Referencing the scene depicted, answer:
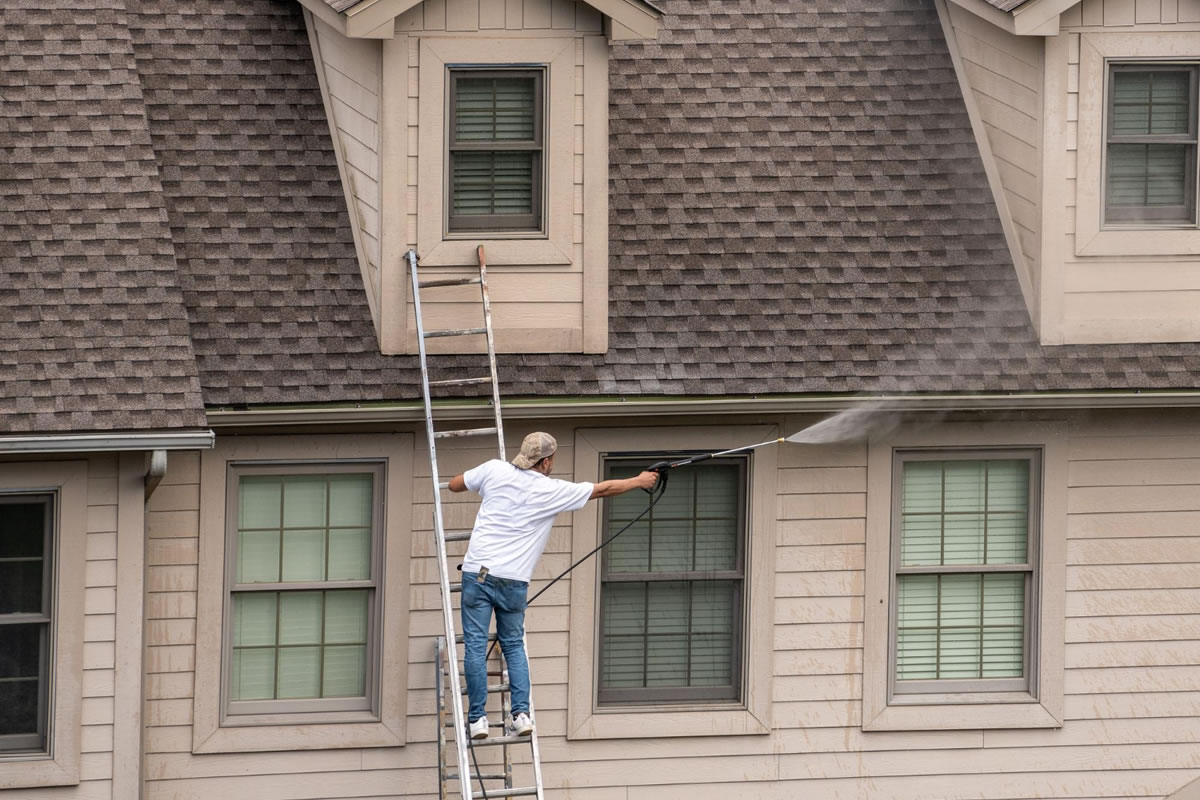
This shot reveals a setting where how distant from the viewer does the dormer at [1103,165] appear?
13.5 meters

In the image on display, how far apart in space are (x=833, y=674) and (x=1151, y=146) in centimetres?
444

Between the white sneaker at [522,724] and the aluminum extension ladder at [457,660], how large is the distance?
0.04m

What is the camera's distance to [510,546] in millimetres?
11414

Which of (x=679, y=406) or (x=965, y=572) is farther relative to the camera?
(x=965, y=572)

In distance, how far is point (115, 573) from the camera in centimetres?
1203

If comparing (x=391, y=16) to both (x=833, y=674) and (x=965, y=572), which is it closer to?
(x=833, y=674)

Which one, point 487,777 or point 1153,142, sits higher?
point 1153,142

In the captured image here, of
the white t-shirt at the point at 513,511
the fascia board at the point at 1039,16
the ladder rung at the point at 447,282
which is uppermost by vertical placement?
the fascia board at the point at 1039,16

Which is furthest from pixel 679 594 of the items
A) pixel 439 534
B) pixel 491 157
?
pixel 491 157

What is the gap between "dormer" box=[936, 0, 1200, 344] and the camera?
44.3 feet

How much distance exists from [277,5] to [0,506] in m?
4.29

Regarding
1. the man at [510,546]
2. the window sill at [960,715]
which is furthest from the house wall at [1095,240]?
the man at [510,546]

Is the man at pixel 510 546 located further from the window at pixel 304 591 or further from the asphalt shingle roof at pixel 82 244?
the asphalt shingle roof at pixel 82 244

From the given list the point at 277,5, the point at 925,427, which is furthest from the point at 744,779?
the point at 277,5
